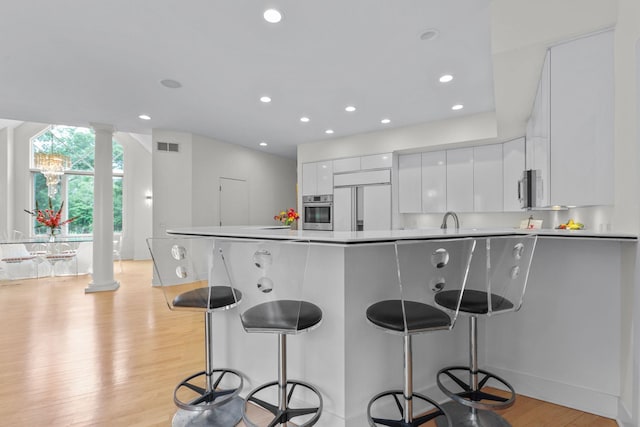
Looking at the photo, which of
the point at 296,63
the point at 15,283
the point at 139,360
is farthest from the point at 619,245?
the point at 15,283

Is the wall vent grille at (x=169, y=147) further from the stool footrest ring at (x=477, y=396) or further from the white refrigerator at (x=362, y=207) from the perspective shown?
the stool footrest ring at (x=477, y=396)

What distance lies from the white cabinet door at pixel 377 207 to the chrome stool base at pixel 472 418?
12.1 ft

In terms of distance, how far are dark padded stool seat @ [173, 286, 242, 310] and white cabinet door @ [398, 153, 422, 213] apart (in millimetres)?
4102

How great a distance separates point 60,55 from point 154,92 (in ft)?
3.22

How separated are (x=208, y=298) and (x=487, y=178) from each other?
4405mm

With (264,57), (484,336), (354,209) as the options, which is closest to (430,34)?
(264,57)

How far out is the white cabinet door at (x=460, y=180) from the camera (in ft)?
15.8

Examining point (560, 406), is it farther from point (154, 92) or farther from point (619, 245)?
point (154, 92)

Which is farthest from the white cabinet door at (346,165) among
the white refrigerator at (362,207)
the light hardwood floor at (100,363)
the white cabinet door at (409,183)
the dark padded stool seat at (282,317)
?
the dark padded stool seat at (282,317)

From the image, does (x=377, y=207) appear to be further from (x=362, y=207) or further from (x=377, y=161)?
(x=377, y=161)

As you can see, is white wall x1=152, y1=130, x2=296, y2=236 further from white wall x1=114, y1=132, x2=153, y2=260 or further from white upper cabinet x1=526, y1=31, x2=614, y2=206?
white upper cabinet x1=526, y1=31, x2=614, y2=206

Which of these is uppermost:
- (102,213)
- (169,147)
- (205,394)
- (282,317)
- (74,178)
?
(169,147)

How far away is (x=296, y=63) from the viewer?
3.05m

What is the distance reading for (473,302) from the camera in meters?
1.68
